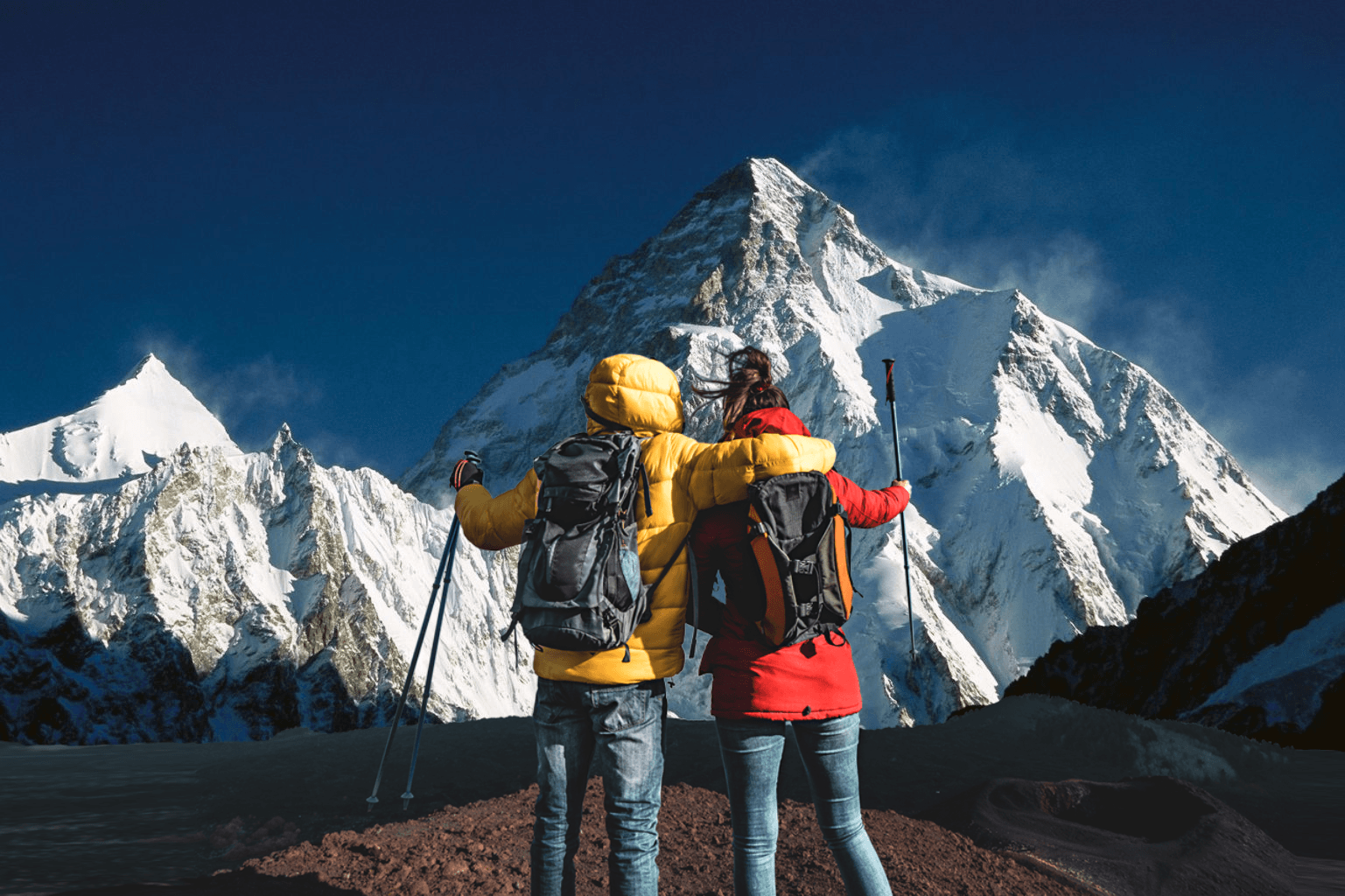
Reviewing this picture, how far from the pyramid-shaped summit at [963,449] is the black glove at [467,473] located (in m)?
111

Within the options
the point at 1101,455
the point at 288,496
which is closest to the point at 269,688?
the point at 288,496

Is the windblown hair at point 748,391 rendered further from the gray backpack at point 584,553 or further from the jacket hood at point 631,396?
the gray backpack at point 584,553

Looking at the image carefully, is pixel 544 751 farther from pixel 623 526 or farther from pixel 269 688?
pixel 269 688

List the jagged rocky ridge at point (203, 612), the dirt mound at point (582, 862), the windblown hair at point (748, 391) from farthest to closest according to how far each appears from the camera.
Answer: the jagged rocky ridge at point (203, 612)
the dirt mound at point (582, 862)
the windblown hair at point (748, 391)

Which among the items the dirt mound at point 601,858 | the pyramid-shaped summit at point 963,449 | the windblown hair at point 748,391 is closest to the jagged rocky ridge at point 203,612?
the pyramid-shaped summit at point 963,449

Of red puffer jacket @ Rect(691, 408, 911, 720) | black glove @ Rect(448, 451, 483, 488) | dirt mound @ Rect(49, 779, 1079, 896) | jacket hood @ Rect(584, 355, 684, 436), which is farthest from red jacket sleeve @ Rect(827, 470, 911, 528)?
dirt mound @ Rect(49, 779, 1079, 896)

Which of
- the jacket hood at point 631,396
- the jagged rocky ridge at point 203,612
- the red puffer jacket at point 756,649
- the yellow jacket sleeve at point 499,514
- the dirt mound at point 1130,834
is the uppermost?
the jagged rocky ridge at point 203,612

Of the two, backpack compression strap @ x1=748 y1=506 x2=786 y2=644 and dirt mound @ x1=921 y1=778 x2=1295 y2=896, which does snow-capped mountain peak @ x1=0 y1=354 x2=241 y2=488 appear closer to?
dirt mound @ x1=921 y1=778 x2=1295 y2=896

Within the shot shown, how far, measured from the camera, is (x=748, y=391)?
13.5 feet

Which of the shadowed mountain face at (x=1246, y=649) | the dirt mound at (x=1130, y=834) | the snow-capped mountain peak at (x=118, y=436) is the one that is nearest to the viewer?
the dirt mound at (x=1130, y=834)

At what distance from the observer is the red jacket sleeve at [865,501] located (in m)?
3.89

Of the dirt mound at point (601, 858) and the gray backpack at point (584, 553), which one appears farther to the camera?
the dirt mound at point (601, 858)

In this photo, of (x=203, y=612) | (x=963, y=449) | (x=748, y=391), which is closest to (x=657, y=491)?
(x=748, y=391)

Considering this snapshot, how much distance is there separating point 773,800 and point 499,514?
181 centimetres
